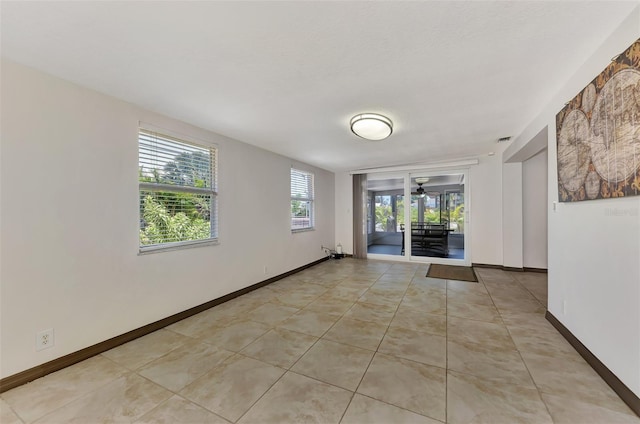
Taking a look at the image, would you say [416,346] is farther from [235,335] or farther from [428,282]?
[428,282]

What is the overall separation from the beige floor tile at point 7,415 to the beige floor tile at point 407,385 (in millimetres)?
2114

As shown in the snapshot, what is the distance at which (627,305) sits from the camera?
153 cm

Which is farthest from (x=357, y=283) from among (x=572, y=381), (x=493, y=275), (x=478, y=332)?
(x=572, y=381)

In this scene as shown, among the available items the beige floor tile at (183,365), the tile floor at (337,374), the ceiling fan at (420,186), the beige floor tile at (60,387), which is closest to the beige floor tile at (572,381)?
the tile floor at (337,374)

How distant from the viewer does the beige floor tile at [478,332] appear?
2271mm

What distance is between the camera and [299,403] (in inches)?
61.7

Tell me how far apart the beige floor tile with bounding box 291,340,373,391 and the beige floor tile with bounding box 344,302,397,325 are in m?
0.64

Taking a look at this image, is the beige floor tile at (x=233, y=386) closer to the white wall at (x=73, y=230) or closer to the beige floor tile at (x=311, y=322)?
the beige floor tile at (x=311, y=322)

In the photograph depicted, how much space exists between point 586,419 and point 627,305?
0.74 m

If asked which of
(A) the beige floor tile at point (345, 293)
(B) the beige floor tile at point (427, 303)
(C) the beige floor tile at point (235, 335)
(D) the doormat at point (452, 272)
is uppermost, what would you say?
(D) the doormat at point (452, 272)

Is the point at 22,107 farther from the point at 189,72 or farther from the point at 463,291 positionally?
the point at 463,291

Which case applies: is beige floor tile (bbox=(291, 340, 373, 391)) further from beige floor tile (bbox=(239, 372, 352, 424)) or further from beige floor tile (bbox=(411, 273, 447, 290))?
beige floor tile (bbox=(411, 273, 447, 290))

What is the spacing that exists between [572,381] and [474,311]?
1.24 meters

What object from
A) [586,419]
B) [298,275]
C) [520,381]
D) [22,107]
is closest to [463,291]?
[520,381]
